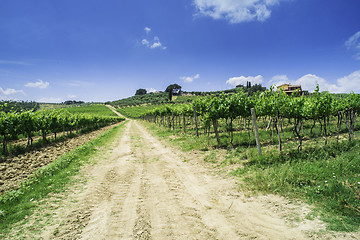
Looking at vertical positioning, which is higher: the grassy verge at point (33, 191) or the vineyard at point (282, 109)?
the vineyard at point (282, 109)

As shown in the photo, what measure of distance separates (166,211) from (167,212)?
6 cm

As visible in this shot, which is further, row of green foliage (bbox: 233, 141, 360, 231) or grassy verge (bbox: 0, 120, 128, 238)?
grassy verge (bbox: 0, 120, 128, 238)

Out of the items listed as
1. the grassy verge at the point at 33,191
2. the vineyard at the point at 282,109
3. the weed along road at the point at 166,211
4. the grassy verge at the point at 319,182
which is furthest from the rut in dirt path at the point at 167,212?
the vineyard at the point at 282,109

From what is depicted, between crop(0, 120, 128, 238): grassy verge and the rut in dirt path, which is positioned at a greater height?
crop(0, 120, 128, 238): grassy verge

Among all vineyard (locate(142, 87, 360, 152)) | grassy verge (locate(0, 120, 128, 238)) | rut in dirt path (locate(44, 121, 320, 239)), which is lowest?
rut in dirt path (locate(44, 121, 320, 239))

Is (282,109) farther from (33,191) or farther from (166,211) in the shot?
(33,191)

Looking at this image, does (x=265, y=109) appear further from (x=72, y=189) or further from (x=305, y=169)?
(x=72, y=189)

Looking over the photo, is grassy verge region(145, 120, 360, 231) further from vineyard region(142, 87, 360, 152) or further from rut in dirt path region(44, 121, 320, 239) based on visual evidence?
vineyard region(142, 87, 360, 152)

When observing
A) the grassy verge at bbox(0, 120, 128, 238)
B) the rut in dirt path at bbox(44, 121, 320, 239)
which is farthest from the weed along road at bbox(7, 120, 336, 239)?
the grassy verge at bbox(0, 120, 128, 238)

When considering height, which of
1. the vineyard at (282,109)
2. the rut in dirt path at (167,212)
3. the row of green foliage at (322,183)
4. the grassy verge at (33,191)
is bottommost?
the rut in dirt path at (167,212)

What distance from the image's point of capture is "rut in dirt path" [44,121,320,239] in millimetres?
3463

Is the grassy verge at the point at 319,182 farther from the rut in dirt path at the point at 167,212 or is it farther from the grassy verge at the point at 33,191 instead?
the grassy verge at the point at 33,191

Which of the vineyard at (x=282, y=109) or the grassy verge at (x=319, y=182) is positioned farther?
the vineyard at (x=282, y=109)

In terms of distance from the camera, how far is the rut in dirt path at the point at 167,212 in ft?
11.4
